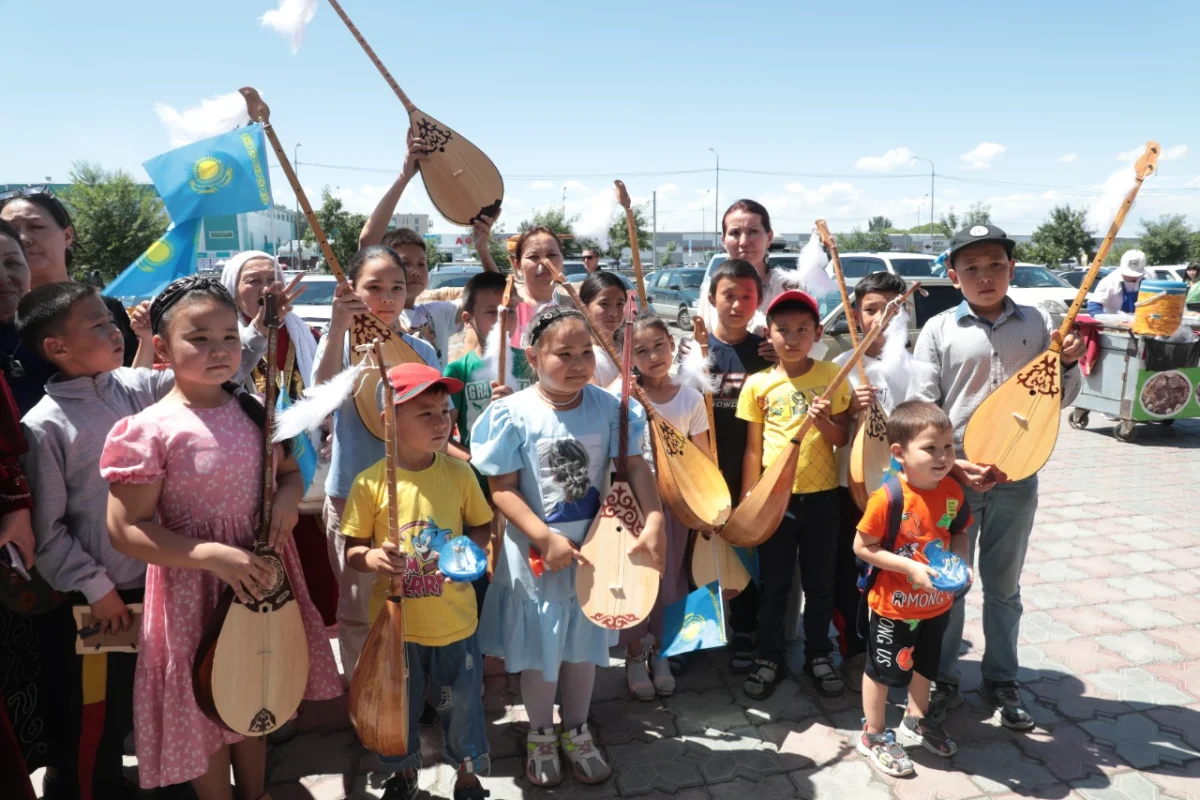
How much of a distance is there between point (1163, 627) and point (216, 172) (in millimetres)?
4673

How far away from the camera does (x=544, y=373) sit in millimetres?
2645

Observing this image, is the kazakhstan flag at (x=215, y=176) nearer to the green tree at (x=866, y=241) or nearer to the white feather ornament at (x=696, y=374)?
the white feather ornament at (x=696, y=374)

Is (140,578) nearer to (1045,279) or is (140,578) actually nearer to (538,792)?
(538,792)

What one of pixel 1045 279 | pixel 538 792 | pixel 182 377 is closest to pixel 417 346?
pixel 182 377

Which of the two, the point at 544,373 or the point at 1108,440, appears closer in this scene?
the point at 544,373

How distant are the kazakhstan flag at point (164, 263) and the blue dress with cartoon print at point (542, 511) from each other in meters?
1.45

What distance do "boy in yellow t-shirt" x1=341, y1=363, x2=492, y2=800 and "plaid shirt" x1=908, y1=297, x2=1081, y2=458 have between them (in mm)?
1752

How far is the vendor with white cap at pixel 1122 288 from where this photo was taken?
976 centimetres

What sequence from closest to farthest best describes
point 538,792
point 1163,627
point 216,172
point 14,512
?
point 14,512 < point 538,792 < point 216,172 < point 1163,627

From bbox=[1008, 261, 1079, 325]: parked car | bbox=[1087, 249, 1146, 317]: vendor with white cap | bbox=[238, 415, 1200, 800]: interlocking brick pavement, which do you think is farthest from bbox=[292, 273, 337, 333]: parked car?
bbox=[1087, 249, 1146, 317]: vendor with white cap

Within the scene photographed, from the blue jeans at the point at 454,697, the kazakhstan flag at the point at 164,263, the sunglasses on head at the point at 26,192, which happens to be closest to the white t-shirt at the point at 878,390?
the blue jeans at the point at 454,697

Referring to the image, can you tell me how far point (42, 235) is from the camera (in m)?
2.90

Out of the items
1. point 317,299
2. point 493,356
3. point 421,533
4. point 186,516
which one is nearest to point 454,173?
point 493,356

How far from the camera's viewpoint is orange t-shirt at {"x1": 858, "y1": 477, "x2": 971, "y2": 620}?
263 cm
